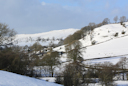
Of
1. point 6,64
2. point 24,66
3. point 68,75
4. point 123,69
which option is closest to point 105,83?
point 68,75

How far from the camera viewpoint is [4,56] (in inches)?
877

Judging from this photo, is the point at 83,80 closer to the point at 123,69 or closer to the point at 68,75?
the point at 68,75

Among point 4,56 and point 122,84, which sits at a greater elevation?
point 4,56

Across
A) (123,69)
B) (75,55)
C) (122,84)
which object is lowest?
(122,84)

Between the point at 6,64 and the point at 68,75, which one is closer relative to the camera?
the point at 68,75

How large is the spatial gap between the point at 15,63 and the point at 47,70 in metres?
6.67

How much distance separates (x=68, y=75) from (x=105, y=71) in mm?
6297

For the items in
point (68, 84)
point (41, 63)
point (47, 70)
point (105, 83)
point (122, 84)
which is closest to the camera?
point (68, 84)

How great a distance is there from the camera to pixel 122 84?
18.6 m

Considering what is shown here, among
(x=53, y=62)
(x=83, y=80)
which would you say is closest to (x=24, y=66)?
(x=53, y=62)

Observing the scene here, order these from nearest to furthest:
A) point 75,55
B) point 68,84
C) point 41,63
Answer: point 68,84 → point 41,63 → point 75,55

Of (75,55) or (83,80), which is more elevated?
(75,55)

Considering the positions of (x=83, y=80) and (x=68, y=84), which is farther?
(x=83, y=80)

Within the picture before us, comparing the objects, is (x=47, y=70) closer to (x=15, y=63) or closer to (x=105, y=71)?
(x=15, y=63)
